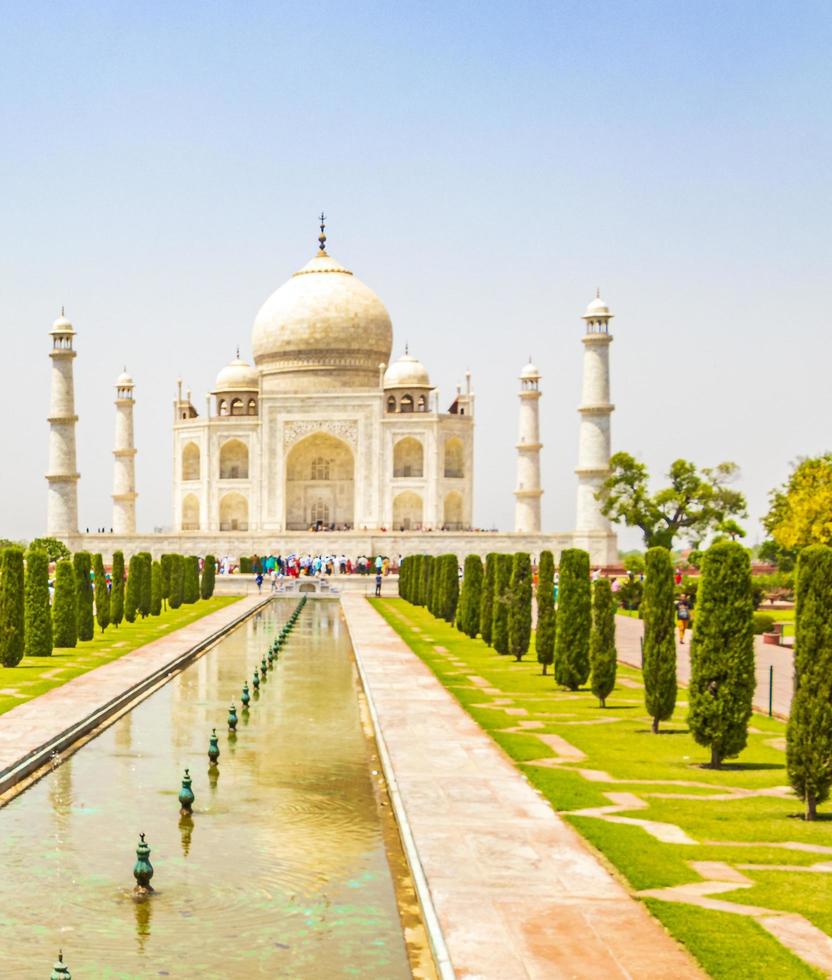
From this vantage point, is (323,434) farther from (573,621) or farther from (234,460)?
(573,621)

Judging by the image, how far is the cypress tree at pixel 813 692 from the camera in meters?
8.68

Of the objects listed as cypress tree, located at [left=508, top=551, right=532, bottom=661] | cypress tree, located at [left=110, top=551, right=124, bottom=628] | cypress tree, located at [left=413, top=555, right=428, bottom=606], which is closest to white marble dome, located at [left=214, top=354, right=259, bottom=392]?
cypress tree, located at [left=413, top=555, right=428, bottom=606]

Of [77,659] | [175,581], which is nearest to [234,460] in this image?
[175,581]

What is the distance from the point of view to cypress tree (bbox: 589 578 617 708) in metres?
14.2

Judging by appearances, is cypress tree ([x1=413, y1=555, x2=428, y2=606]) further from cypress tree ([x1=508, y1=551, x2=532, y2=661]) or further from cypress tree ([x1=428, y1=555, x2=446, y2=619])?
cypress tree ([x1=508, y1=551, x2=532, y2=661])

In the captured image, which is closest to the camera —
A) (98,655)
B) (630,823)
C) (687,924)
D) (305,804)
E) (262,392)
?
(687,924)

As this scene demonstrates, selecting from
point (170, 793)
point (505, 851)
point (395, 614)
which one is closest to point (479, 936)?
point (505, 851)

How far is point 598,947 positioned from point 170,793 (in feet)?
15.8

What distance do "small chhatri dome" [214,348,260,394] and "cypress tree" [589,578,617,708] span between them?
4568cm

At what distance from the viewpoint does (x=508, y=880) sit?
271 inches

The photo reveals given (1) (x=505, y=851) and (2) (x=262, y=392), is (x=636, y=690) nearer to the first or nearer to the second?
(1) (x=505, y=851)

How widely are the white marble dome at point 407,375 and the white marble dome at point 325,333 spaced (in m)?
1.19

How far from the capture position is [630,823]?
847cm

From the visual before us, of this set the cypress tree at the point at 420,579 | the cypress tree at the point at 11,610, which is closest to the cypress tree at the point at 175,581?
the cypress tree at the point at 420,579
